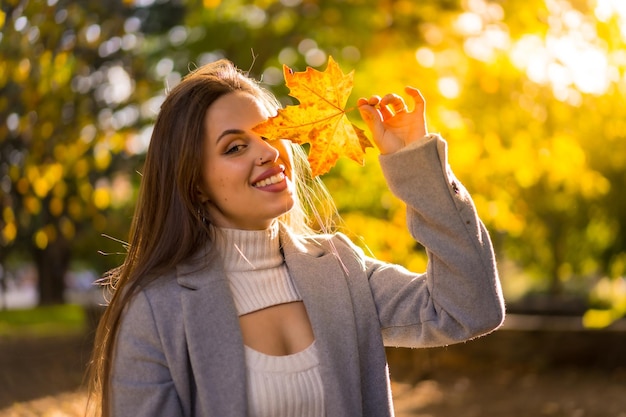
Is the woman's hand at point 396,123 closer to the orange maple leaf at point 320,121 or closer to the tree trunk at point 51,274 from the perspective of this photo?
the orange maple leaf at point 320,121

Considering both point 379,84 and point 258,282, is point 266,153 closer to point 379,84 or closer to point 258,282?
point 258,282

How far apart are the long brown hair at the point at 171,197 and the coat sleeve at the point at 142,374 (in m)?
0.09

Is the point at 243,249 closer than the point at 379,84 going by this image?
Yes

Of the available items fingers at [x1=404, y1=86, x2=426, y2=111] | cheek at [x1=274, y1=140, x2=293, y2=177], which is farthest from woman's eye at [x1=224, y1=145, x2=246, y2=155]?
fingers at [x1=404, y1=86, x2=426, y2=111]

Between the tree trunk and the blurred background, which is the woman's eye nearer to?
the blurred background

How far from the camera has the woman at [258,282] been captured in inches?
84.5

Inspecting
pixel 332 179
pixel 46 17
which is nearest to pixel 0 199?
pixel 46 17

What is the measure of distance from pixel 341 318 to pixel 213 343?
0.35m

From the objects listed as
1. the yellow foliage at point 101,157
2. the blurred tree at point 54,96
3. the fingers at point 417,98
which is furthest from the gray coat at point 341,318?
the yellow foliage at point 101,157

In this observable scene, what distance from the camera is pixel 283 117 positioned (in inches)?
88.4

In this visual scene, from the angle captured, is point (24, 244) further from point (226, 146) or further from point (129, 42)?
point (226, 146)

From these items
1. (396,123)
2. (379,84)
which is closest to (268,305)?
(396,123)

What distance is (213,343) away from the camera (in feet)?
7.07

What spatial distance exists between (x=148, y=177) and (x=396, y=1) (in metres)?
5.36
